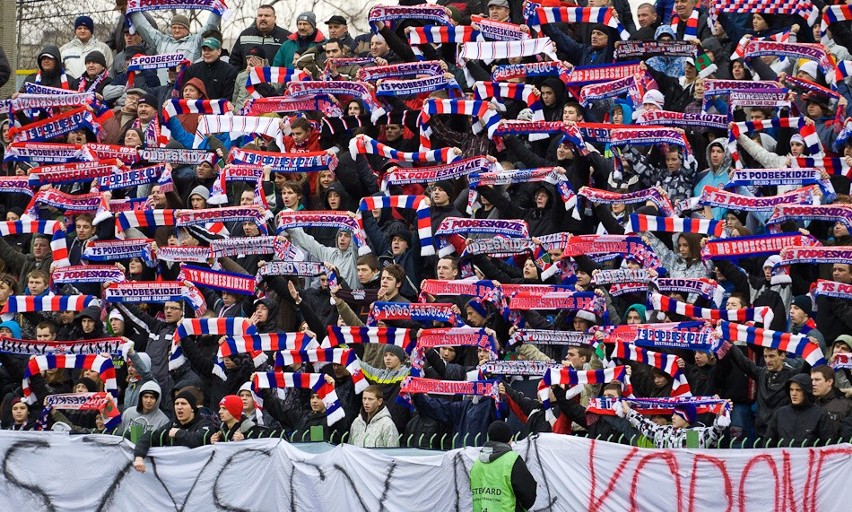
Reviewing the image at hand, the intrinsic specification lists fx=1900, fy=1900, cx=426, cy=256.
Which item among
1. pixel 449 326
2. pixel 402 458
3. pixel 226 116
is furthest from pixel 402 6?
pixel 402 458

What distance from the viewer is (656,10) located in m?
23.9

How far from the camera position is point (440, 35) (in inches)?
914

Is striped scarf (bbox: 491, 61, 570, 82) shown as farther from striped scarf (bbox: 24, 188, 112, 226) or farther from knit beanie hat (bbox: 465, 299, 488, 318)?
striped scarf (bbox: 24, 188, 112, 226)

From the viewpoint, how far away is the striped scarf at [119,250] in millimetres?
21234

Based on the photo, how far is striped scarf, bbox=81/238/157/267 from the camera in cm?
2123

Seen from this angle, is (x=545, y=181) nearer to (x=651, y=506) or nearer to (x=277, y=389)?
(x=277, y=389)

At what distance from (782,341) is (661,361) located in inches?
44.3

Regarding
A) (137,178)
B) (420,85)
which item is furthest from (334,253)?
(137,178)

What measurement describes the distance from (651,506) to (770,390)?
5.70 ft

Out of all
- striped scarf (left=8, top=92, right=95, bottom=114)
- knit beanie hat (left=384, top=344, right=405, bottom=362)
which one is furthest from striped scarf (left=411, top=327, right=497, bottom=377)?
striped scarf (left=8, top=92, right=95, bottom=114)

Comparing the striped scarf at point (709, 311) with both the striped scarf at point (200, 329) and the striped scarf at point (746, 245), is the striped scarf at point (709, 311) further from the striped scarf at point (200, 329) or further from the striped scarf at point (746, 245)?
the striped scarf at point (200, 329)

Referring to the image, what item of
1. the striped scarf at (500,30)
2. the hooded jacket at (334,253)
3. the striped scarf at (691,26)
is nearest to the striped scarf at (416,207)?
the hooded jacket at (334,253)

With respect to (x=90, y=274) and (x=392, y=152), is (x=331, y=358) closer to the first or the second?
(x=90, y=274)

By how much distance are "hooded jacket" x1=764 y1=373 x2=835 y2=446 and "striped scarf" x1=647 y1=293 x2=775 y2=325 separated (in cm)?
123
